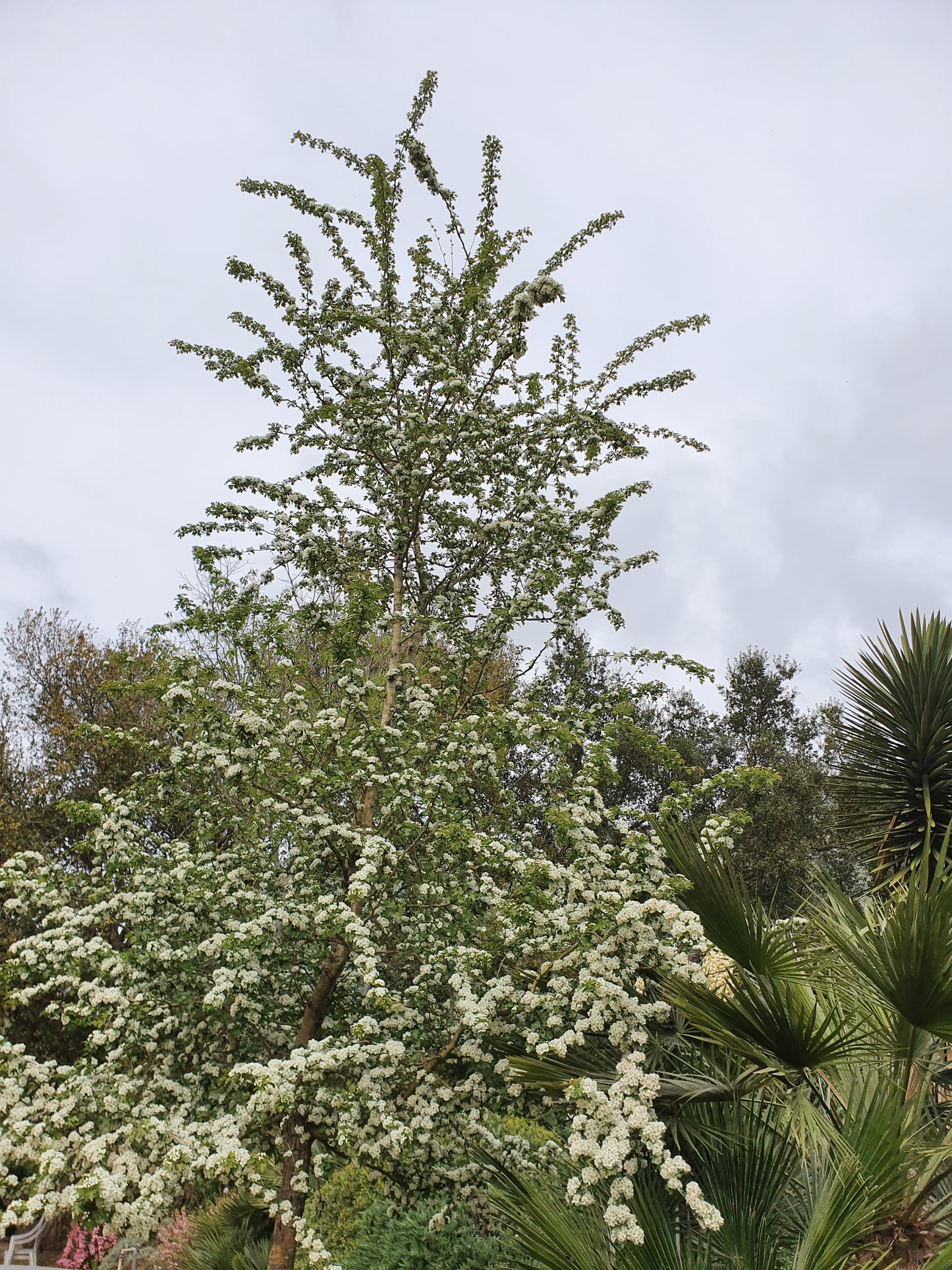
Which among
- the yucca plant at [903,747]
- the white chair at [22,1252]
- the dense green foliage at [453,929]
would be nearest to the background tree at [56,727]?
the white chair at [22,1252]

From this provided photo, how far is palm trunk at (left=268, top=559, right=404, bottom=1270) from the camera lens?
5371mm

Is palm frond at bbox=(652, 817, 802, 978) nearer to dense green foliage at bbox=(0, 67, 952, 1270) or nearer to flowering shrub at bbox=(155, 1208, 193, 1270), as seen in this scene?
dense green foliage at bbox=(0, 67, 952, 1270)

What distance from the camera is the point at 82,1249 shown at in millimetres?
8953

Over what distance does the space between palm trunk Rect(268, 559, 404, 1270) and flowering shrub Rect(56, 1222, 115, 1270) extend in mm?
3554

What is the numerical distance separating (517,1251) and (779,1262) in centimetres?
145

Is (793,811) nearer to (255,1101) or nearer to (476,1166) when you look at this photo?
(476,1166)

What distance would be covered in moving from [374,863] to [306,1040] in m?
1.85

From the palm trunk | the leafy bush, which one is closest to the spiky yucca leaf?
the palm trunk

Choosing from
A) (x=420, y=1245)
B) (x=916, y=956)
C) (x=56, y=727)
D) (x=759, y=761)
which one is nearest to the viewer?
(x=916, y=956)

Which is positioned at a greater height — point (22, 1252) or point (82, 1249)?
point (82, 1249)

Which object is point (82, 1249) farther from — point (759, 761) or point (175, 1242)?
point (759, 761)

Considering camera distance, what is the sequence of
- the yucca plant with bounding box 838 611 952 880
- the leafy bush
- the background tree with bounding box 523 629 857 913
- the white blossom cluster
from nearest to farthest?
the white blossom cluster, the leafy bush, the yucca plant with bounding box 838 611 952 880, the background tree with bounding box 523 629 857 913

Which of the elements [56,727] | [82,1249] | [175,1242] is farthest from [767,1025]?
[56,727]

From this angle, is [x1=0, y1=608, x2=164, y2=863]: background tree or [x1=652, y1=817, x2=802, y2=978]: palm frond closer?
[x1=652, y1=817, x2=802, y2=978]: palm frond
